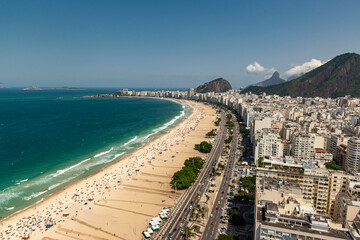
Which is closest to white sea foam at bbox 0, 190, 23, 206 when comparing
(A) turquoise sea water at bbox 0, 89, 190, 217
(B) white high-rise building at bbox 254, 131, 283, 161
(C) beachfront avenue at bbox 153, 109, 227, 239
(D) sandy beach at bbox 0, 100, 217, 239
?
(A) turquoise sea water at bbox 0, 89, 190, 217

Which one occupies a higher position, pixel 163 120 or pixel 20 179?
pixel 163 120

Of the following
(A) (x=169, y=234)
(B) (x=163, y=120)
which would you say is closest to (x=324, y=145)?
(A) (x=169, y=234)

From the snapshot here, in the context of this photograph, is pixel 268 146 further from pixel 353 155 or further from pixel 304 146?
pixel 353 155

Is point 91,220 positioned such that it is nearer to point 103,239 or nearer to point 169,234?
point 103,239

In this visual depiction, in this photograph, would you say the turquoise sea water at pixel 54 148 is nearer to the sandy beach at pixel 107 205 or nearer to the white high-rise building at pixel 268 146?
the sandy beach at pixel 107 205

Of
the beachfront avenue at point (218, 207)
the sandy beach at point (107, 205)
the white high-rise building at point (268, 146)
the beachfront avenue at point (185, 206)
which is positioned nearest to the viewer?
the beachfront avenue at point (185, 206)

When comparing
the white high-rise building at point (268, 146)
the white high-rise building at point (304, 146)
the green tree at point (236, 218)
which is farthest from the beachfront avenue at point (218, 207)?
the white high-rise building at point (304, 146)

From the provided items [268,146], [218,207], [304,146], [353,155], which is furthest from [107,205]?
[353,155]
